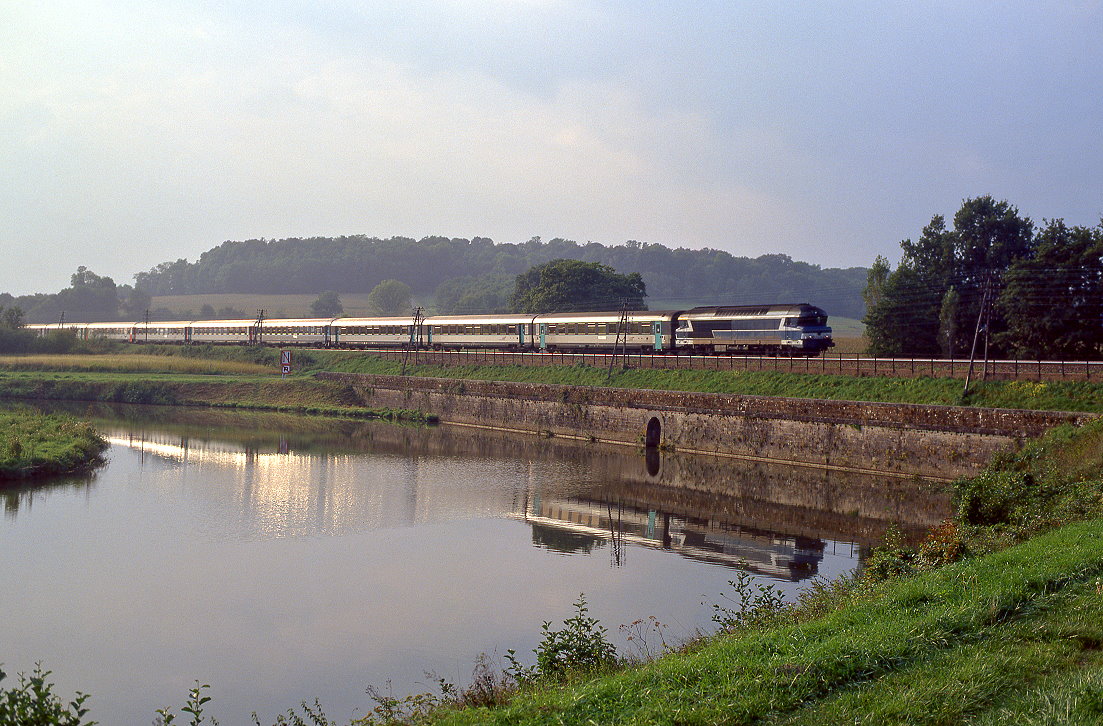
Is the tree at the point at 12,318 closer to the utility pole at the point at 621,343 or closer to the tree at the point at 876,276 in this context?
the utility pole at the point at 621,343

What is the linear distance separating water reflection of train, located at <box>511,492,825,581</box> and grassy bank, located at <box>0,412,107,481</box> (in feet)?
47.0

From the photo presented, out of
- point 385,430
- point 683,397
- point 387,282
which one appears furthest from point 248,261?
point 683,397

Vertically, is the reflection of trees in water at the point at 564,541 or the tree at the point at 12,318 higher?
the tree at the point at 12,318

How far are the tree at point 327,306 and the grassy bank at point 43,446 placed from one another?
308 feet

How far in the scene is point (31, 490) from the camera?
2467cm

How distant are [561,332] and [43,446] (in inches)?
1124

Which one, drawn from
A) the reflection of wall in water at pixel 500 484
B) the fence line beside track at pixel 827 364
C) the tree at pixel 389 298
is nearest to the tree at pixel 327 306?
the tree at pixel 389 298

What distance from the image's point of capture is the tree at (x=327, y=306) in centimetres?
12850

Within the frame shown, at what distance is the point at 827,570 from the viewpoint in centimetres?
1823

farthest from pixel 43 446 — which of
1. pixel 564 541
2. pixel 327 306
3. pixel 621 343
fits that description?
pixel 327 306

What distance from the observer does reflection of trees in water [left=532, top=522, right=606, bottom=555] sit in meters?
20.0

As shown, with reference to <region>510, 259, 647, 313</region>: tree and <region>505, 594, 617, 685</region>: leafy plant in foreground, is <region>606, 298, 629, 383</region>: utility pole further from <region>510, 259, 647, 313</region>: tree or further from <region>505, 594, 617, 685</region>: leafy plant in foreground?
<region>505, 594, 617, 685</region>: leafy plant in foreground

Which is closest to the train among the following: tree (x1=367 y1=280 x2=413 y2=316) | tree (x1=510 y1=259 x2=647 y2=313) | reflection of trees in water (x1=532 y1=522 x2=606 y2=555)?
tree (x1=510 y1=259 x2=647 y2=313)

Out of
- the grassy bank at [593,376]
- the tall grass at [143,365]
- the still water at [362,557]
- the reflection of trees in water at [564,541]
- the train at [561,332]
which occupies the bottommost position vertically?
the reflection of trees in water at [564,541]
